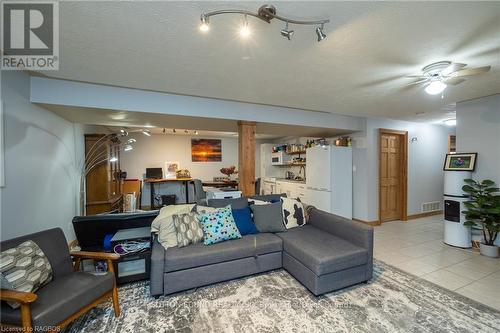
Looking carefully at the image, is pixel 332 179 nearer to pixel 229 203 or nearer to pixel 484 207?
pixel 484 207

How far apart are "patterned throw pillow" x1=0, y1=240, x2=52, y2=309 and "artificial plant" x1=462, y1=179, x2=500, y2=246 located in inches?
209

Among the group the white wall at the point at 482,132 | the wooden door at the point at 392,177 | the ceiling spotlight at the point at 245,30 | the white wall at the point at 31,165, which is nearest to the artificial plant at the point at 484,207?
the white wall at the point at 482,132

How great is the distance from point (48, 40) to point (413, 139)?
6.74 m

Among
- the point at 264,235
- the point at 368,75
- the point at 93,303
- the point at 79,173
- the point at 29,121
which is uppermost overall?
the point at 368,75

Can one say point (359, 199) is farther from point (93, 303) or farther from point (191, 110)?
point (93, 303)

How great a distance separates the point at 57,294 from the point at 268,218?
86.6 inches

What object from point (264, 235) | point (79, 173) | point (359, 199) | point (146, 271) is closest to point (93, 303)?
point (146, 271)

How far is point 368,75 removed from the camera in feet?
8.36

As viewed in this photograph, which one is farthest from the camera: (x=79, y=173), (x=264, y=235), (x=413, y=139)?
(x=413, y=139)

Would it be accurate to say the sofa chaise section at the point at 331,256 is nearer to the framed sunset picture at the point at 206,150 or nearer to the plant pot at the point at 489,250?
the plant pot at the point at 489,250

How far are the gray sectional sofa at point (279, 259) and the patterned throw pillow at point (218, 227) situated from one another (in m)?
0.08

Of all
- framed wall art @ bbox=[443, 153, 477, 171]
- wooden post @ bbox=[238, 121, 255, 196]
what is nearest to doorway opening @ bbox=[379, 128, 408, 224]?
framed wall art @ bbox=[443, 153, 477, 171]

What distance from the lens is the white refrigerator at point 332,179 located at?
4.61m

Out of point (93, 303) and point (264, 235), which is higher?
point (264, 235)
